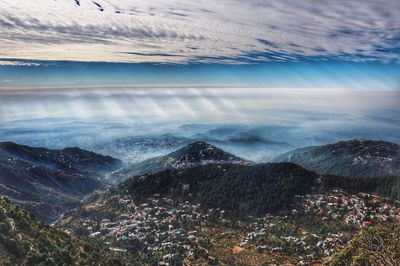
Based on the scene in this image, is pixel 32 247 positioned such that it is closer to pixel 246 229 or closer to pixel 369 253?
pixel 369 253

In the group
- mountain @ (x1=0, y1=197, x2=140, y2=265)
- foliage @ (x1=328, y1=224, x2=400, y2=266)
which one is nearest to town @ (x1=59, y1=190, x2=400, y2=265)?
mountain @ (x1=0, y1=197, x2=140, y2=265)

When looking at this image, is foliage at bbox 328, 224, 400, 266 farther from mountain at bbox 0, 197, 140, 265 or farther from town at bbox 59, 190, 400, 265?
town at bbox 59, 190, 400, 265

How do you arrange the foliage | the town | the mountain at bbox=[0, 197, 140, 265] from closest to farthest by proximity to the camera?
the foliage → the mountain at bbox=[0, 197, 140, 265] → the town

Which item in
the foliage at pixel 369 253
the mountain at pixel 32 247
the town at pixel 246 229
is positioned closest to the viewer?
the foliage at pixel 369 253

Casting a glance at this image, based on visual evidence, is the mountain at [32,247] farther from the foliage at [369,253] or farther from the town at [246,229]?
the foliage at [369,253]

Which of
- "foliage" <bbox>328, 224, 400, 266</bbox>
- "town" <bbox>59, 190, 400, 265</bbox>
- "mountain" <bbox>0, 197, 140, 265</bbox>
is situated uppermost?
"foliage" <bbox>328, 224, 400, 266</bbox>

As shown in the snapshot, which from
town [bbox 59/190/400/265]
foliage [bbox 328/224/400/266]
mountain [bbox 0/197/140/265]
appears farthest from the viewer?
town [bbox 59/190/400/265]

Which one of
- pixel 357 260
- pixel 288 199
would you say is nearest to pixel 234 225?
pixel 288 199

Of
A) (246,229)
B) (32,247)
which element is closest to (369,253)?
(32,247)

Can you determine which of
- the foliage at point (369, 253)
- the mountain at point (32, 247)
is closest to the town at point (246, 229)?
the mountain at point (32, 247)
